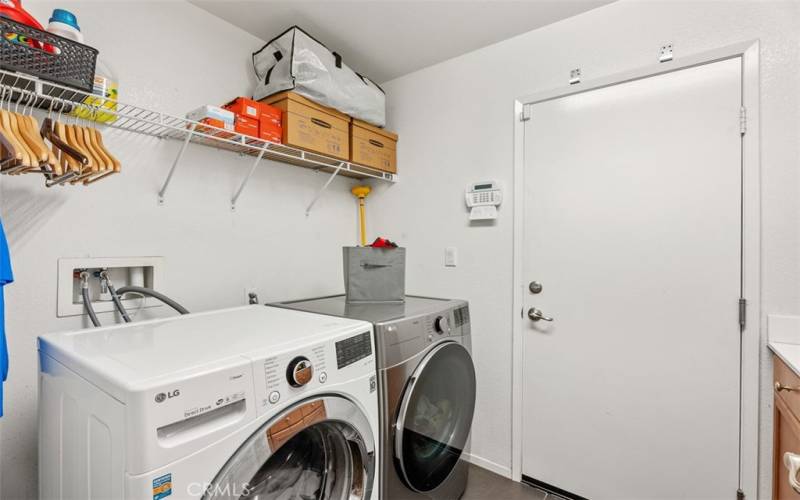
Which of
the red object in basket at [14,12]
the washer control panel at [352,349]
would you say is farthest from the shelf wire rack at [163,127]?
the washer control panel at [352,349]

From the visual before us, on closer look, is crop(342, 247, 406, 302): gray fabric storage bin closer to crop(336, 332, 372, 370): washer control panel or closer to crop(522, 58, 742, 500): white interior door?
crop(336, 332, 372, 370): washer control panel

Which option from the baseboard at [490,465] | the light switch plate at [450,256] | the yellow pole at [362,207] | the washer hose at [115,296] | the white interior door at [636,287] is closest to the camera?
the washer hose at [115,296]

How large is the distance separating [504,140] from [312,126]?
3.38ft

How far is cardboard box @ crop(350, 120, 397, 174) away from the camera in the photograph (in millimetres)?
2119

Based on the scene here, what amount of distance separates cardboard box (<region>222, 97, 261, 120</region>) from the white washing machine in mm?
897

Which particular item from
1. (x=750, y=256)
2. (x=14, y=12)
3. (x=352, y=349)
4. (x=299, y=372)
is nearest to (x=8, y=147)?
(x=14, y=12)

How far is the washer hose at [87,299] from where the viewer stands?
1.34 meters

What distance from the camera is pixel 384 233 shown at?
2520 millimetres

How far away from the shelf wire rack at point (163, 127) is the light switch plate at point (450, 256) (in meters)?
0.66

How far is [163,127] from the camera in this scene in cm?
152

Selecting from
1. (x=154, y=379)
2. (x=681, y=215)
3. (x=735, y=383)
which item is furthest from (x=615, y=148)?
(x=154, y=379)

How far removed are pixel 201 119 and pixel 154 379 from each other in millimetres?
1143

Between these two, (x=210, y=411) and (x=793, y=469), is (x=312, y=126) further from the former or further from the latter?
(x=793, y=469)

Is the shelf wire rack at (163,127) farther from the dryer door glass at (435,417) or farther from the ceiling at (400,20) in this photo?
the dryer door glass at (435,417)
